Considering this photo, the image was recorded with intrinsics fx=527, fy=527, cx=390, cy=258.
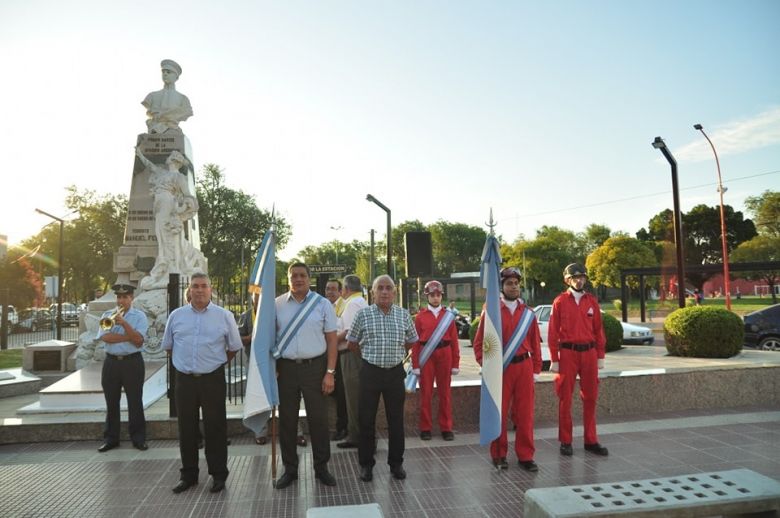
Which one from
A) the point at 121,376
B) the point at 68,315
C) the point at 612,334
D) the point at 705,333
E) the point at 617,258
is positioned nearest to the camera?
the point at 121,376

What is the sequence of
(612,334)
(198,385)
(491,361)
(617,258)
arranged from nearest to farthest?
(198,385) < (491,361) < (612,334) < (617,258)

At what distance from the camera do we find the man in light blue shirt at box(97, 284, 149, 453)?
245 inches

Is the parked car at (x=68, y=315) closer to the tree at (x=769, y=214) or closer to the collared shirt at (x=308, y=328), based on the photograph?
the collared shirt at (x=308, y=328)

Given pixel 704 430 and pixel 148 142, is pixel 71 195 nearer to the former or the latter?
pixel 148 142

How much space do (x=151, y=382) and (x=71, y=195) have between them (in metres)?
43.7

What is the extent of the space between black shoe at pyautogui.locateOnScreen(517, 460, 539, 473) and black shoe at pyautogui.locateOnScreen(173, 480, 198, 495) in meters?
3.28

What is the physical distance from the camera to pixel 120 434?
260 inches

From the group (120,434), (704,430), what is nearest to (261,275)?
(120,434)

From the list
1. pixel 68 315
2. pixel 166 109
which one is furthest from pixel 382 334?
pixel 68 315

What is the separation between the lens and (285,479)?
5031 mm

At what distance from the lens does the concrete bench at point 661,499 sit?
128 inches

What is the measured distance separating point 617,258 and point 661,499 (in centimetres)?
5187

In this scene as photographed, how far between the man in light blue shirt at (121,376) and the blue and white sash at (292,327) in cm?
218

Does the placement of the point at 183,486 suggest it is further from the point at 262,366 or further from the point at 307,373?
the point at 307,373
